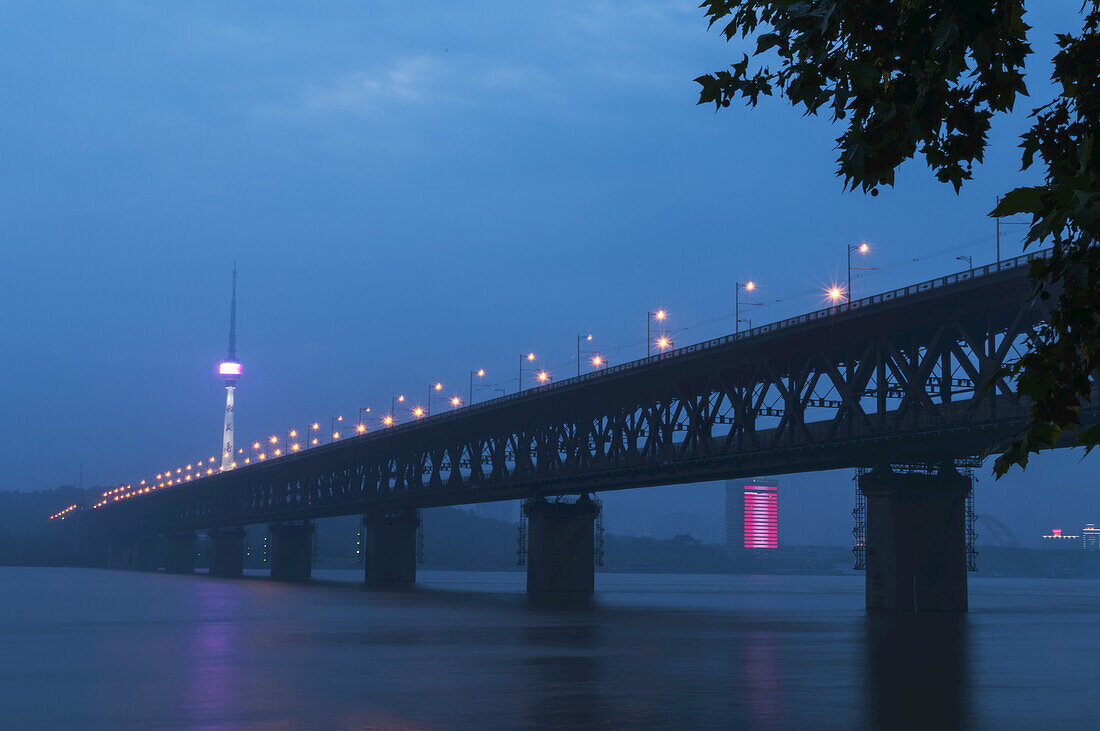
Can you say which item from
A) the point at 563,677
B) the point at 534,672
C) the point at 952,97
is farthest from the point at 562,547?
the point at 952,97

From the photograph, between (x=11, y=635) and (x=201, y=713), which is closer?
(x=201, y=713)

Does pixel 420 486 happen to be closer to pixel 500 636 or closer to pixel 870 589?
pixel 870 589

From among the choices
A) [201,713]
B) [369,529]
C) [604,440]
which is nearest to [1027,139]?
[201,713]

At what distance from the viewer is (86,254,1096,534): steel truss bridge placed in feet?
226

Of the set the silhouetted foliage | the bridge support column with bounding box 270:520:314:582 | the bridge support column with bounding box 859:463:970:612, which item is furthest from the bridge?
the bridge support column with bounding box 270:520:314:582

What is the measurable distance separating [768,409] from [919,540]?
52.8ft

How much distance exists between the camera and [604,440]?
111 m

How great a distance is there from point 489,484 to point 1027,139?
120223 mm

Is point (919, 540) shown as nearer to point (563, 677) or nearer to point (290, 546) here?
point (563, 677)

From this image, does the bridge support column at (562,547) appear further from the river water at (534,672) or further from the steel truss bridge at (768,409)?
the river water at (534,672)

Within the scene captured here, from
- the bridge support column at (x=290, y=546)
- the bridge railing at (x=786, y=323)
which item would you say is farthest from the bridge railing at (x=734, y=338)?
the bridge support column at (x=290, y=546)

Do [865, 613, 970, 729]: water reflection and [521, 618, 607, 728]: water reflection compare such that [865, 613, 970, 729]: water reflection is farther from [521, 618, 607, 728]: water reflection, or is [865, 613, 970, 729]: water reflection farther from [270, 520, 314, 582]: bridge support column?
[270, 520, 314, 582]: bridge support column

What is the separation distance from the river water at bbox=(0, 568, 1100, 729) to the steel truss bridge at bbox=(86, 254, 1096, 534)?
8986 millimetres

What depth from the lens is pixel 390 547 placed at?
16338 cm
